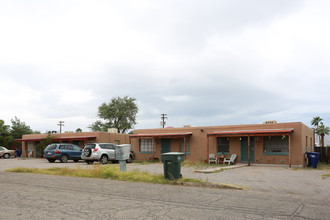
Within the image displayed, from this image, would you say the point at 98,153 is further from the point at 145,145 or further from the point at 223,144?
the point at 223,144

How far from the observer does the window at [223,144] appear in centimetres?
2359

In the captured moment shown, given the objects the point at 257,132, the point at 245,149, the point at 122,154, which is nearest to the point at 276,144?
the point at 257,132

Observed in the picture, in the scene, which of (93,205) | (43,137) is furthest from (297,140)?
(43,137)

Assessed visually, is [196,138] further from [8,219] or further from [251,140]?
[8,219]

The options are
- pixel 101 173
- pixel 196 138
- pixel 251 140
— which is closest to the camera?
pixel 101 173

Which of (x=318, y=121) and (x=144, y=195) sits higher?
(x=318, y=121)

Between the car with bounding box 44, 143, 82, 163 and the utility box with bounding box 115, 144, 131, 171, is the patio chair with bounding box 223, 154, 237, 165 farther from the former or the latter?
the car with bounding box 44, 143, 82, 163

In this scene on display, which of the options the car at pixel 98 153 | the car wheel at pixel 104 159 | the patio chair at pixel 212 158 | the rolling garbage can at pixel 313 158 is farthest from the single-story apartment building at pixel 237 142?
the car wheel at pixel 104 159

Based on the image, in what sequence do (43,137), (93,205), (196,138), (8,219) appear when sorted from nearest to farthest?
(8,219) < (93,205) < (196,138) < (43,137)

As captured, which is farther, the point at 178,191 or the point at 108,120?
the point at 108,120

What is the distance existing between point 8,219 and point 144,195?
371 centimetres

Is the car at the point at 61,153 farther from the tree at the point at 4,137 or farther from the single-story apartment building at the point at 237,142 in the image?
the tree at the point at 4,137

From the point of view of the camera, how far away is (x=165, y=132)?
26859 mm

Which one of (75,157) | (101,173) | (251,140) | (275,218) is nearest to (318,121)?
(251,140)
